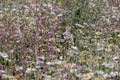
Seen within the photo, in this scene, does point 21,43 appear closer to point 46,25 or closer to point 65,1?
point 46,25

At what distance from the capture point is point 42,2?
538 cm

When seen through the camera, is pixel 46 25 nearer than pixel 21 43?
No

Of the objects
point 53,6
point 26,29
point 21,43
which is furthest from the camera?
point 53,6

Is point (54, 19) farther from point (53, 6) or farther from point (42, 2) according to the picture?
point (42, 2)

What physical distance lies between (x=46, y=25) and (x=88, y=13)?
78 centimetres

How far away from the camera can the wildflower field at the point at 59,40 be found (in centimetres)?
332

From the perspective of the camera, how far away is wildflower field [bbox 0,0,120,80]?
332 centimetres

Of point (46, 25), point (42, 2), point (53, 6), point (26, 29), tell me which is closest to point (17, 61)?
point (26, 29)

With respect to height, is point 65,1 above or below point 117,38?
above

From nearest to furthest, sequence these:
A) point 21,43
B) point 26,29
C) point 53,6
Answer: point 21,43 → point 26,29 → point 53,6

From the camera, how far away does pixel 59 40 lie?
165 inches

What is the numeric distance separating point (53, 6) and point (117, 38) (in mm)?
1040

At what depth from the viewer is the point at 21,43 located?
401 centimetres

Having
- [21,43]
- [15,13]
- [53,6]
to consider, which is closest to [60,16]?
[53,6]
